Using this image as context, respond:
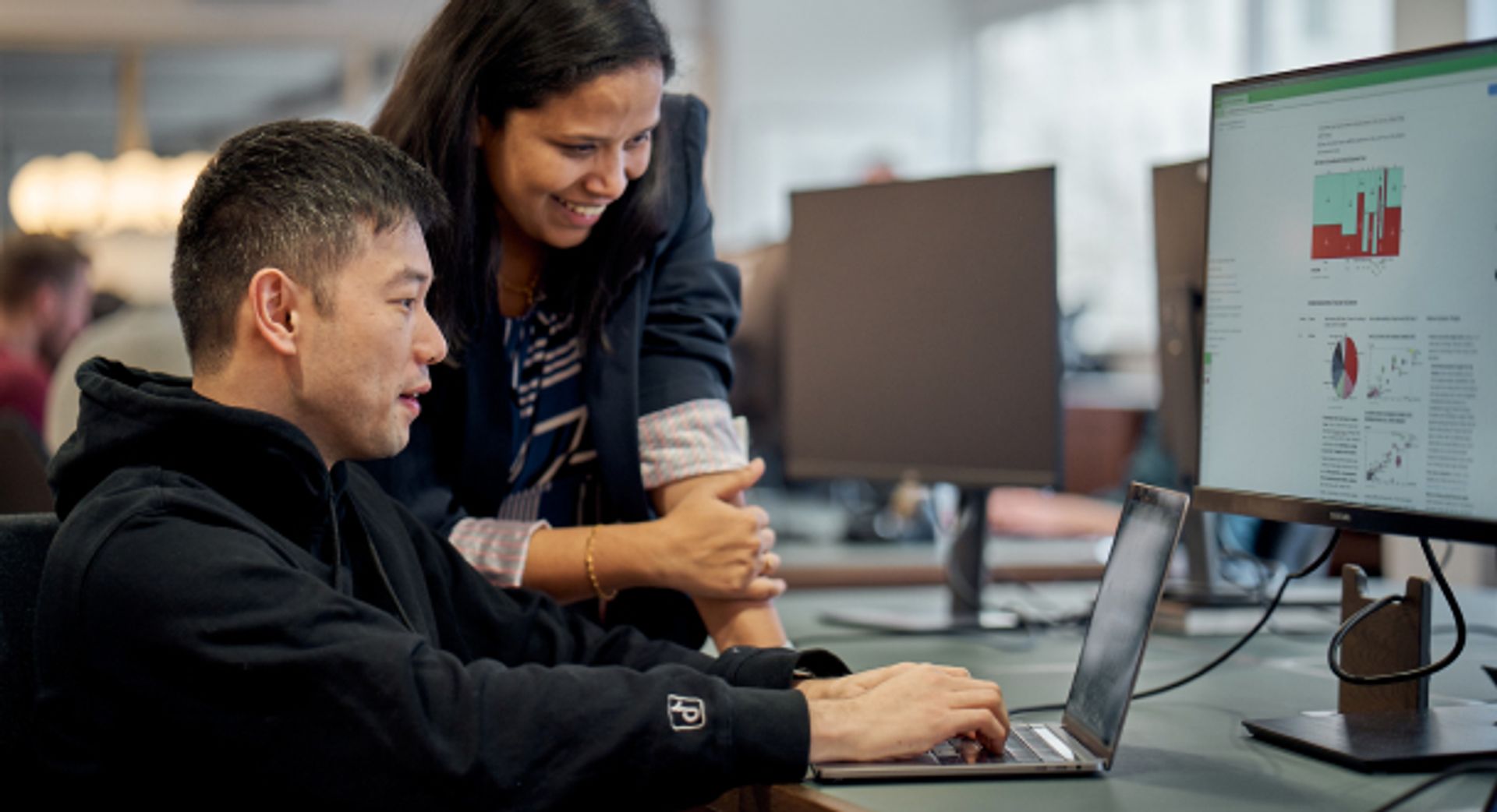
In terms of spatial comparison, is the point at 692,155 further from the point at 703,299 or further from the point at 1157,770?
the point at 1157,770

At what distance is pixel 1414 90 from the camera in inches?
42.9

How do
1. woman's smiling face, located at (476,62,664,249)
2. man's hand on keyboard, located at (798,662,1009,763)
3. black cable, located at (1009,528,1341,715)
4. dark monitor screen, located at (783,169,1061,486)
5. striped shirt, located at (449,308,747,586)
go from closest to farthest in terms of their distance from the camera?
man's hand on keyboard, located at (798,662,1009,763)
black cable, located at (1009,528,1341,715)
woman's smiling face, located at (476,62,664,249)
striped shirt, located at (449,308,747,586)
dark monitor screen, located at (783,169,1061,486)

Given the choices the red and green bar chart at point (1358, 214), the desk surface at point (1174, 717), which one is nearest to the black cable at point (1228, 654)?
the desk surface at point (1174, 717)

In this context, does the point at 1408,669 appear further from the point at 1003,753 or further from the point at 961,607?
the point at 961,607

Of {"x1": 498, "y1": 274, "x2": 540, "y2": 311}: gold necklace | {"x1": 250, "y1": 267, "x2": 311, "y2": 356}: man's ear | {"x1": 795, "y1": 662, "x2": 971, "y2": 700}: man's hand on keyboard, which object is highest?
{"x1": 498, "y1": 274, "x2": 540, "y2": 311}: gold necklace

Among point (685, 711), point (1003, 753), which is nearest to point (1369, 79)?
point (1003, 753)

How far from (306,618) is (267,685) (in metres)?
0.05

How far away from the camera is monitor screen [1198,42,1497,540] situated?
3.44 feet

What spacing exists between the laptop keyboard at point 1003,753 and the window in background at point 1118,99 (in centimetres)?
463

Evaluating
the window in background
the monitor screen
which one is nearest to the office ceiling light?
the window in background

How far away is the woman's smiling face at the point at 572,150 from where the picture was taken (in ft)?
4.67

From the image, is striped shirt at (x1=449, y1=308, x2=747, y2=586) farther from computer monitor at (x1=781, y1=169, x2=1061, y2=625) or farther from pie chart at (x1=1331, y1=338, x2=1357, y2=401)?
pie chart at (x1=1331, y1=338, x2=1357, y2=401)

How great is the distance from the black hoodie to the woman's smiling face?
474 millimetres

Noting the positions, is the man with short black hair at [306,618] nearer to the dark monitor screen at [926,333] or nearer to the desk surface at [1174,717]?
the desk surface at [1174,717]
